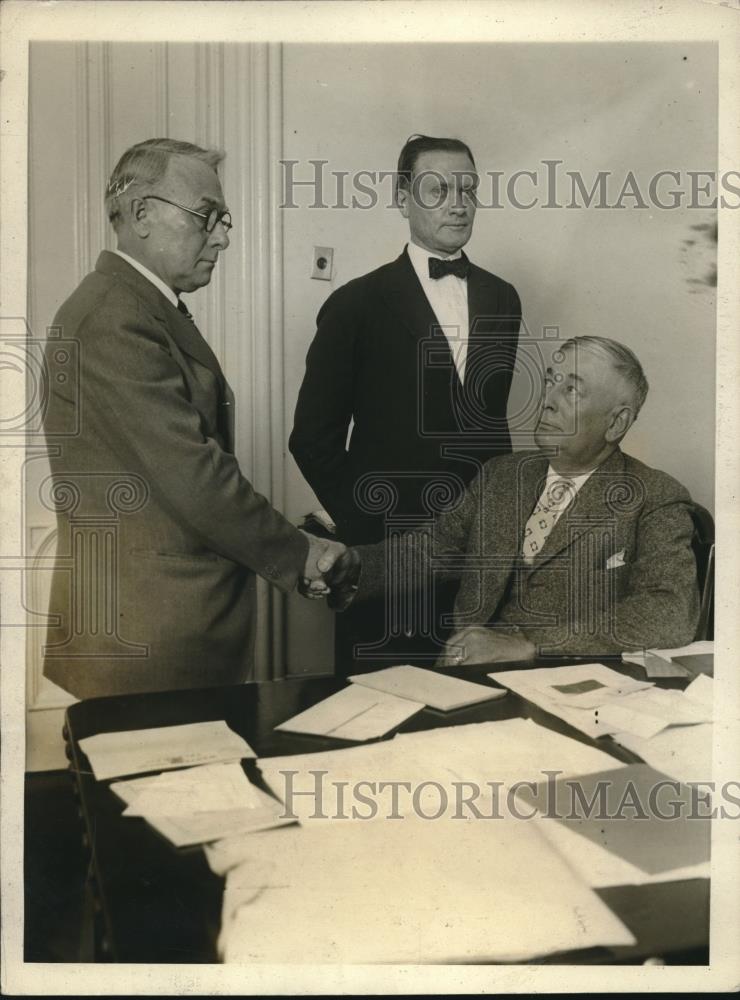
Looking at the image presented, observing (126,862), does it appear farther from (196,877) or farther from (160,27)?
(160,27)

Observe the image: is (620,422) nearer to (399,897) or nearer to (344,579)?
(344,579)

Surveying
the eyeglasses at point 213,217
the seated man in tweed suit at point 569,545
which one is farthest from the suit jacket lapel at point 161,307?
the seated man in tweed suit at point 569,545

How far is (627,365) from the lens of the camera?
193cm

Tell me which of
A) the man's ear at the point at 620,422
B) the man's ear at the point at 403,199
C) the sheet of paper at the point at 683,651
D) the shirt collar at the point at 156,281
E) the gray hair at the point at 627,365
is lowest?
the sheet of paper at the point at 683,651

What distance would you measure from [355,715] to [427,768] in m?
0.20

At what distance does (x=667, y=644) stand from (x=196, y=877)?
1149mm

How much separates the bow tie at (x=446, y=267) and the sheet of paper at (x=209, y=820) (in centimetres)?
115

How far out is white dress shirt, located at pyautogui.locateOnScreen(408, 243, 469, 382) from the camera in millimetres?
1899

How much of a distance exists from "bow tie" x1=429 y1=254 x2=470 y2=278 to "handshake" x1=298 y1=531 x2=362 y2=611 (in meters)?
0.65

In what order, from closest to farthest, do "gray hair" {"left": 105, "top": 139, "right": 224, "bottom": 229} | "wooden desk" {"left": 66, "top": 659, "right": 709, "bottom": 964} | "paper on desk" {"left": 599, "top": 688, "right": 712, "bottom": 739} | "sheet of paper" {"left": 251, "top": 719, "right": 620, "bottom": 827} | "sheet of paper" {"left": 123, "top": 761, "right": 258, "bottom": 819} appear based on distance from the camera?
"wooden desk" {"left": 66, "top": 659, "right": 709, "bottom": 964}
"sheet of paper" {"left": 123, "top": 761, "right": 258, "bottom": 819}
"sheet of paper" {"left": 251, "top": 719, "right": 620, "bottom": 827}
"paper on desk" {"left": 599, "top": 688, "right": 712, "bottom": 739}
"gray hair" {"left": 105, "top": 139, "right": 224, "bottom": 229}

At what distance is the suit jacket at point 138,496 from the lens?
6.06ft
